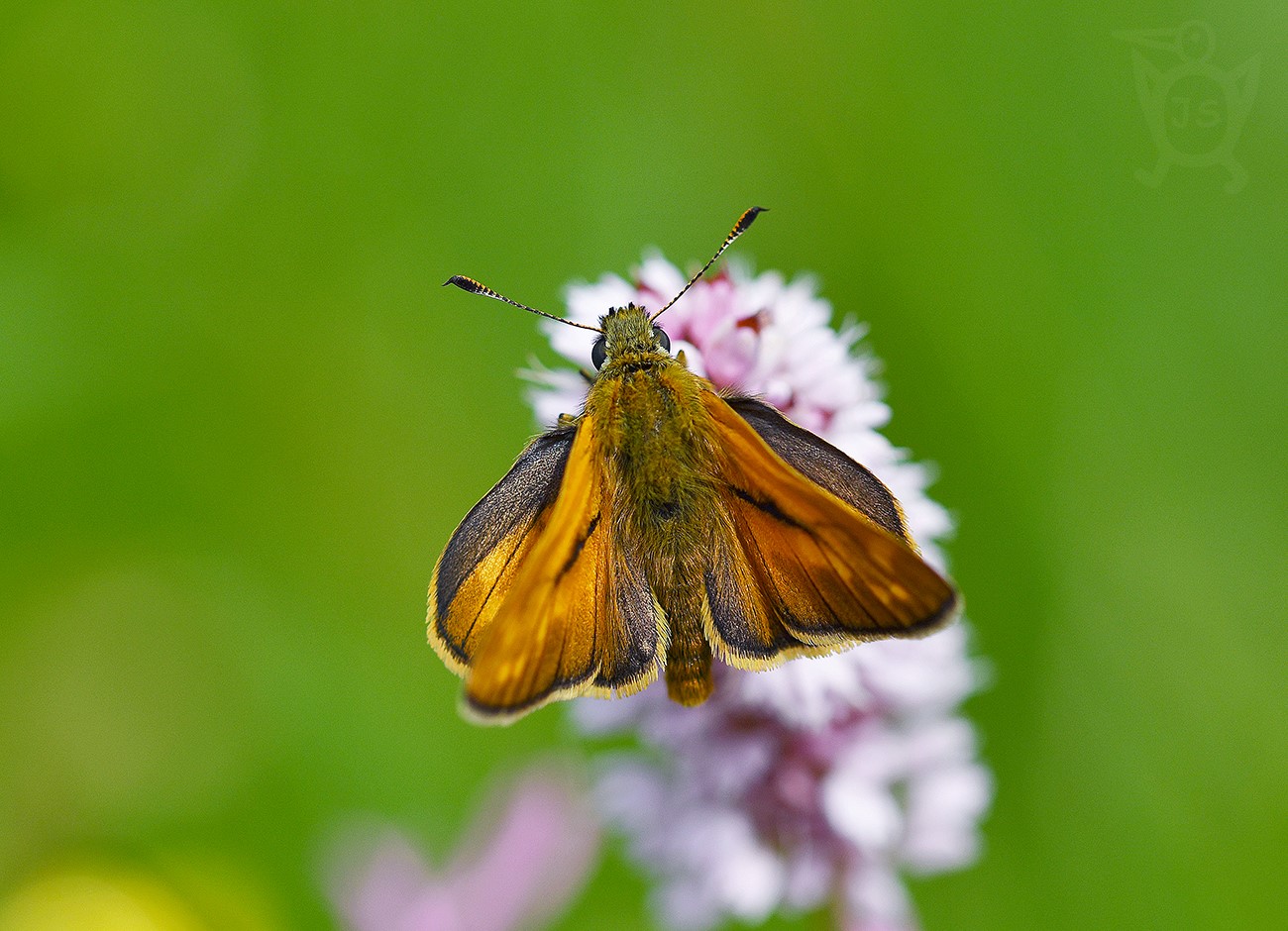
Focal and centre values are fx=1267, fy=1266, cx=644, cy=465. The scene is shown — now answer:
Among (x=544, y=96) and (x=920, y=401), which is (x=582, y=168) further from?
(x=920, y=401)

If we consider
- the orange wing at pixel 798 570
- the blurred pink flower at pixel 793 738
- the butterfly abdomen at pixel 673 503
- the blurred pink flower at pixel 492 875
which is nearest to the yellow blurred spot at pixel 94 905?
the blurred pink flower at pixel 492 875

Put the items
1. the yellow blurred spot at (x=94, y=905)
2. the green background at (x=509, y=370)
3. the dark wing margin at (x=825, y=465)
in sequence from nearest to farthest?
the dark wing margin at (x=825, y=465)
the yellow blurred spot at (x=94, y=905)
the green background at (x=509, y=370)

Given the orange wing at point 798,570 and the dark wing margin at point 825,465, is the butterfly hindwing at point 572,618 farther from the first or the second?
the dark wing margin at point 825,465

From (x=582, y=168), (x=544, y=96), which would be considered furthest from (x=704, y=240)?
(x=544, y=96)

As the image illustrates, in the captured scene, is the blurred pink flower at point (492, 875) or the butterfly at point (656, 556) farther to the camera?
the blurred pink flower at point (492, 875)

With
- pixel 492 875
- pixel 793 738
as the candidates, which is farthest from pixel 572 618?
pixel 492 875

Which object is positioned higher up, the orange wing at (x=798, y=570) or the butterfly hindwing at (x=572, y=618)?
the orange wing at (x=798, y=570)
